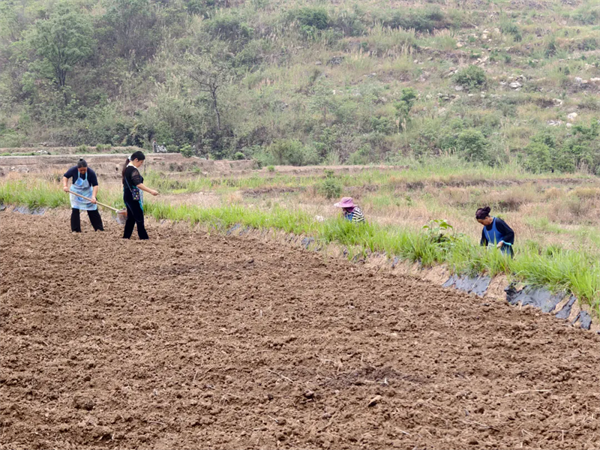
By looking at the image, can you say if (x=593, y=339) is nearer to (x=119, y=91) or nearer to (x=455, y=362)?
(x=455, y=362)

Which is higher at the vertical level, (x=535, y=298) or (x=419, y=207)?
(x=535, y=298)

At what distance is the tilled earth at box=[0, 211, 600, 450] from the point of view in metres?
3.72

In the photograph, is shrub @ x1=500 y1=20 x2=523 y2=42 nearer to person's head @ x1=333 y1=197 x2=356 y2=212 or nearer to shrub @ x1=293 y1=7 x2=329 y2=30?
shrub @ x1=293 y1=7 x2=329 y2=30

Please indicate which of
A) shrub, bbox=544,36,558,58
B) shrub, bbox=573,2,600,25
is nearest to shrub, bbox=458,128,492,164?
shrub, bbox=544,36,558,58

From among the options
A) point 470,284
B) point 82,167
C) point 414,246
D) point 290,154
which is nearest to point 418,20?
point 290,154

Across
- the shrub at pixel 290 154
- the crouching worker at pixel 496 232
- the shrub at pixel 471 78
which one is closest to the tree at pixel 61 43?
the shrub at pixel 290 154

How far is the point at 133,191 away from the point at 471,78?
1116 inches

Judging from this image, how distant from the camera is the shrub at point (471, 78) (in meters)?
33.8

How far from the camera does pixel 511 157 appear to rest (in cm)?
2541

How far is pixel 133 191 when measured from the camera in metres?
9.29

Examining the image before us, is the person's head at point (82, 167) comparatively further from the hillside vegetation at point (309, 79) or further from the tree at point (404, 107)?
the tree at point (404, 107)

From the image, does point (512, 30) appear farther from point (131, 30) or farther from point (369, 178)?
point (369, 178)

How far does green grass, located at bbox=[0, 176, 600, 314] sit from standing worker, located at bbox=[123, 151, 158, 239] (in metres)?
1.36

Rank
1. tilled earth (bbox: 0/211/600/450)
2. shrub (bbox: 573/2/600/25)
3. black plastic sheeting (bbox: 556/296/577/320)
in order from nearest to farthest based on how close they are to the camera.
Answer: tilled earth (bbox: 0/211/600/450) → black plastic sheeting (bbox: 556/296/577/320) → shrub (bbox: 573/2/600/25)
